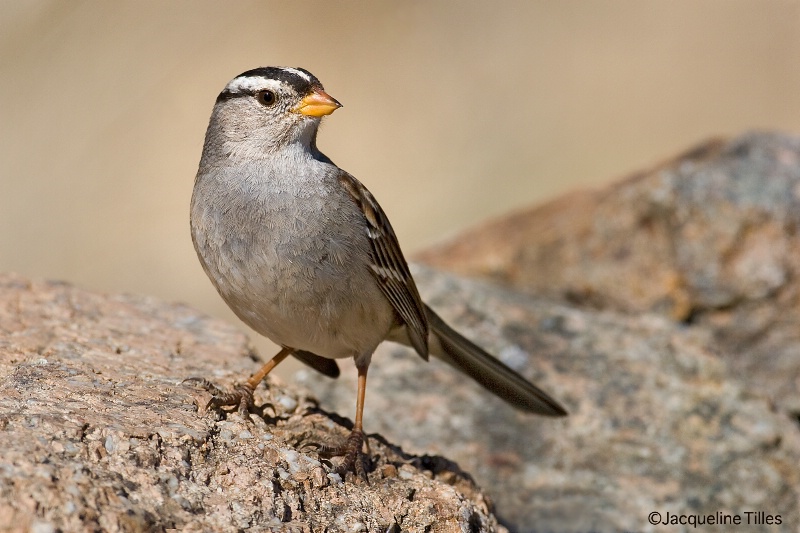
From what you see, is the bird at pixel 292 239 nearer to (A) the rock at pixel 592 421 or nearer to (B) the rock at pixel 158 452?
(B) the rock at pixel 158 452

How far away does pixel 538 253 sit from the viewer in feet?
28.5

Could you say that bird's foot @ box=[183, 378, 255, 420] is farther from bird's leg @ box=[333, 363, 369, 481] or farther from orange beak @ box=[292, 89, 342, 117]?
orange beak @ box=[292, 89, 342, 117]

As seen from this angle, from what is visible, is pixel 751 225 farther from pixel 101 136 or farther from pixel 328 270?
pixel 101 136

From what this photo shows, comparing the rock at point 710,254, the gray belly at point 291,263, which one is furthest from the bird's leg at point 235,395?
the rock at point 710,254

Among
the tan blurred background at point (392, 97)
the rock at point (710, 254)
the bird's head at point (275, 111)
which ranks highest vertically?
the tan blurred background at point (392, 97)

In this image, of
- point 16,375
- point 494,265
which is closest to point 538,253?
point 494,265

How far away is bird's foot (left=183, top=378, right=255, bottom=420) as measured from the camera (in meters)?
4.67

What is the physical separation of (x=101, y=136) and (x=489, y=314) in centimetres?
1059

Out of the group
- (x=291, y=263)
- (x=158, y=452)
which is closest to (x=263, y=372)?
(x=291, y=263)

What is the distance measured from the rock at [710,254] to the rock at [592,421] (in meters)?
0.37

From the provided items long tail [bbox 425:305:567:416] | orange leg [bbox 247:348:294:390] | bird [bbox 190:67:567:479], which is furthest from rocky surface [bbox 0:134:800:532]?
long tail [bbox 425:305:567:416]

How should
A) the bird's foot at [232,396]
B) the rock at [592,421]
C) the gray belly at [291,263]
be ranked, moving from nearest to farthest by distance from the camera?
the bird's foot at [232,396] → the gray belly at [291,263] → the rock at [592,421]

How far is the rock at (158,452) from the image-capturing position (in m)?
3.44

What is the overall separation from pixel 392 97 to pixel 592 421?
36.1 feet
